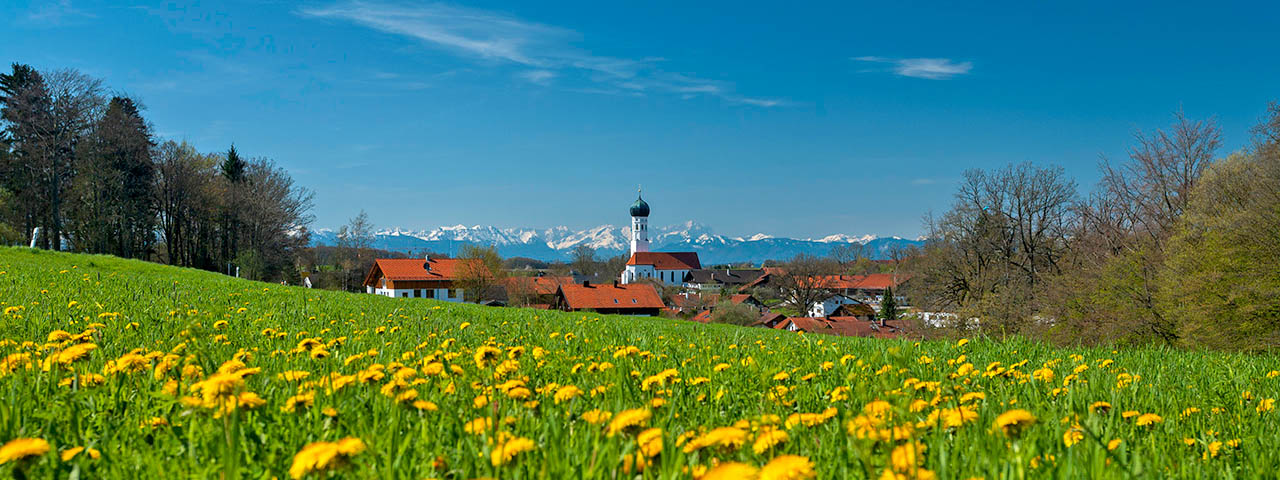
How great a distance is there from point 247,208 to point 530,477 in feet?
180

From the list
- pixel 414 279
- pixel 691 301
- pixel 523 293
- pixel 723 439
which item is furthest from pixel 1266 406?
pixel 691 301

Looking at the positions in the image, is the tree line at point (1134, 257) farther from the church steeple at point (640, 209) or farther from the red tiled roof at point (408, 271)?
the church steeple at point (640, 209)

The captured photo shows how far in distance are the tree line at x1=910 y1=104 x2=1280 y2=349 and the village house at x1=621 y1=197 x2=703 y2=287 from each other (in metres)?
128

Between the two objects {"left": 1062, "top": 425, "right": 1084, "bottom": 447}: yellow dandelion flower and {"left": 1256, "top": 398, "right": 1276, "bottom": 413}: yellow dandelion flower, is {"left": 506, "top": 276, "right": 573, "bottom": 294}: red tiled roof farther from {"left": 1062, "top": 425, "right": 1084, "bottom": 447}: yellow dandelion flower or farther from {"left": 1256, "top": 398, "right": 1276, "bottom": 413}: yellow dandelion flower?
{"left": 1062, "top": 425, "right": 1084, "bottom": 447}: yellow dandelion flower

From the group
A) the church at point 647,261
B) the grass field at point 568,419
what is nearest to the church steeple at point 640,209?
the church at point 647,261

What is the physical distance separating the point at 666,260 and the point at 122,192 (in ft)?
473

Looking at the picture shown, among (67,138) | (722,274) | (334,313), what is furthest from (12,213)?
(722,274)

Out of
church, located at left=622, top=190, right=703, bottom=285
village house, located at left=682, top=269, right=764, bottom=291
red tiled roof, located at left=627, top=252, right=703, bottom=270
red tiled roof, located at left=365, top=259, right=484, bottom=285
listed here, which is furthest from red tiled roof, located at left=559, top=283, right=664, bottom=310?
red tiled roof, located at left=627, top=252, right=703, bottom=270

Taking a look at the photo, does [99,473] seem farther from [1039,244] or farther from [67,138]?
[67,138]

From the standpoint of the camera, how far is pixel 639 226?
191 metres

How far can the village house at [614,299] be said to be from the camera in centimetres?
6556

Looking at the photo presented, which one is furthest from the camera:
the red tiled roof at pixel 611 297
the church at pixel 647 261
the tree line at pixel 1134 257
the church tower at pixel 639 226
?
the church tower at pixel 639 226

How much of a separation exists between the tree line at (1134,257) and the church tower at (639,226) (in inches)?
5843

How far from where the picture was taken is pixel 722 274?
18212 cm
